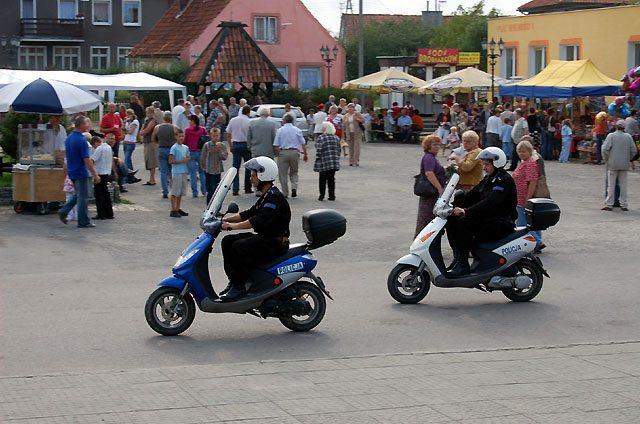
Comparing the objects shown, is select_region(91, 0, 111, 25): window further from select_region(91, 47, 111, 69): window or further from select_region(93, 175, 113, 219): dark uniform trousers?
select_region(93, 175, 113, 219): dark uniform trousers

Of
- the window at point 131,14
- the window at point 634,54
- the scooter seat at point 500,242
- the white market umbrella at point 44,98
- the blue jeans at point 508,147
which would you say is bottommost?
the scooter seat at point 500,242

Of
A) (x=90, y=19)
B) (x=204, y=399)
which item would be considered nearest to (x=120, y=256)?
(x=204, y=399)

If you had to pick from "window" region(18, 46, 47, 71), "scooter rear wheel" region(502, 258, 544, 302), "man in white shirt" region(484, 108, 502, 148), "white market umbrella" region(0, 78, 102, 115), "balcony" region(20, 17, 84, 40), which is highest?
"balcony" region(20, 17, 84, 40)

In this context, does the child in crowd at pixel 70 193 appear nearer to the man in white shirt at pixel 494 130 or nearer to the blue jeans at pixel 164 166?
the blue jeans at pixel 164 166

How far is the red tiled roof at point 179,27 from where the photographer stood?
6094cm

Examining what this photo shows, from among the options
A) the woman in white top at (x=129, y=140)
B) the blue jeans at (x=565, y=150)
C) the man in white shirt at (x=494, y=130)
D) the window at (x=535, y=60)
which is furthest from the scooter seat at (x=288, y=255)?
the window at (x=535, y=60)

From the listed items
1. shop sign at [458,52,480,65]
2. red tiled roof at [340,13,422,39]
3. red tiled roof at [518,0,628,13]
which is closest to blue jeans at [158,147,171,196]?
shop sign at [458,52,480,65]

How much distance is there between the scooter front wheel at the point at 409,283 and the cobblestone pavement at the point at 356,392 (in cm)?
247

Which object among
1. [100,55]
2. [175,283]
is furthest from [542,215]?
[100,55]

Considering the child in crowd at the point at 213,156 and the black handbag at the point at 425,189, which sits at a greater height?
the child in crowd at the point at 213,156

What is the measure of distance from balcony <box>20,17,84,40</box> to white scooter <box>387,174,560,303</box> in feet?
205

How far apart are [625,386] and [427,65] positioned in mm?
54212

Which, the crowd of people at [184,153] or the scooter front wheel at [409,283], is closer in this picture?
the scooter front wheel at [409,283]

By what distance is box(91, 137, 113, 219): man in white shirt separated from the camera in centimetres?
1931
